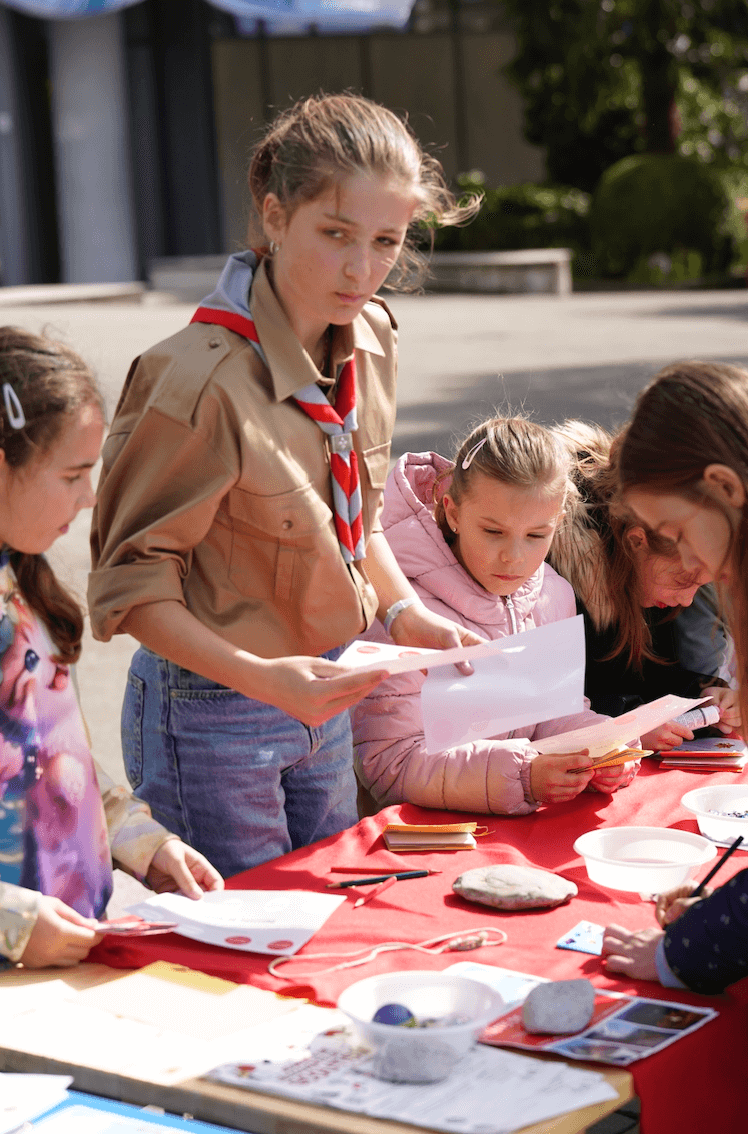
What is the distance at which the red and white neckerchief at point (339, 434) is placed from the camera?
7.34 ft

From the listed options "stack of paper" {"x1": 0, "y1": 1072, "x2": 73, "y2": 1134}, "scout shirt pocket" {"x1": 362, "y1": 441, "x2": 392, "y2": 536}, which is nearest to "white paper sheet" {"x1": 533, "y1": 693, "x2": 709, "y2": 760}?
"scout shirt pocket" {"x1": 362, "y1": 441, "x2": 392, "y2": 536}

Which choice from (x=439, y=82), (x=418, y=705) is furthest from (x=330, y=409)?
(x=439, y=82)

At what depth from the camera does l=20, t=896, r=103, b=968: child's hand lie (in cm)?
181

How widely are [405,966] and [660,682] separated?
1.54 metres

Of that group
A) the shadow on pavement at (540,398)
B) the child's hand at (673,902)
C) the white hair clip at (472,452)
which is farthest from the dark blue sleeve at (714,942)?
the shadow on pavement at (540,398)

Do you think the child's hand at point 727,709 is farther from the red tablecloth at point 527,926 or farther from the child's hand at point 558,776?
the child's hand at point 558,776

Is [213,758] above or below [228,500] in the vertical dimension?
below

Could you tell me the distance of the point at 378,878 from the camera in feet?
6.90

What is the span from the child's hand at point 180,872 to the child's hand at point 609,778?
78cm

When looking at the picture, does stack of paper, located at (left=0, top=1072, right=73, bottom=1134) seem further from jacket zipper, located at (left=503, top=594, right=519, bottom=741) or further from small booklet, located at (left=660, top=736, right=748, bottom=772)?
small booklet, located at (left=660, top=736, right=748, bottom=772)

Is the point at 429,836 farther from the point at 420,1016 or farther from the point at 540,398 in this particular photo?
the point at 540,398

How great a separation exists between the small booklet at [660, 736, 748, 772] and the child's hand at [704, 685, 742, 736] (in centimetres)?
9

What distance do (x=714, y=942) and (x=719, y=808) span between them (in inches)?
27.4

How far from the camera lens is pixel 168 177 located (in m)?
21.4
